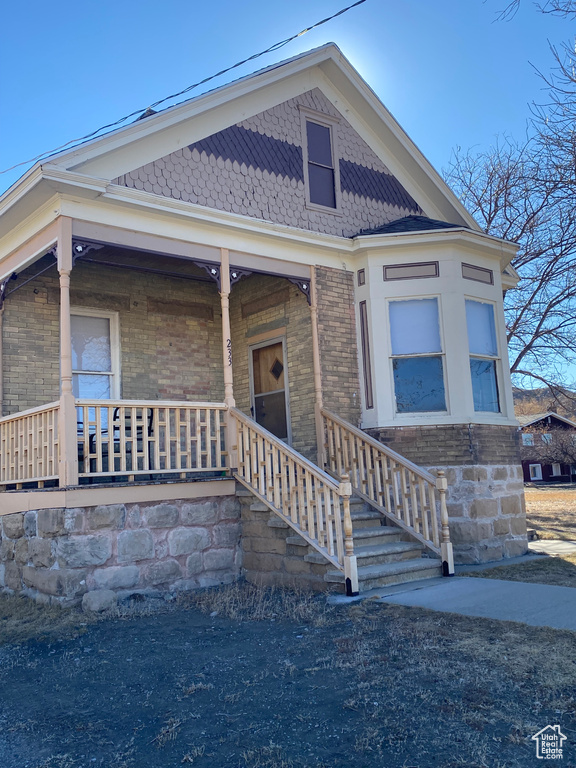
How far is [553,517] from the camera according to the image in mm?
16500

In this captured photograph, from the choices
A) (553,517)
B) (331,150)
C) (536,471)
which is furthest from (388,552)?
(536,471)

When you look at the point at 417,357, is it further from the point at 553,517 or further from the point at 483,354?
the point at 553,517

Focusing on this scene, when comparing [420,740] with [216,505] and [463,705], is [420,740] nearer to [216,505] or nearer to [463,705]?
[463,705]

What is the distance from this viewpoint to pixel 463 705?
408 centimetres

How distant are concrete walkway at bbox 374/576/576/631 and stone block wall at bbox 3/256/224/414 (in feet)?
16.9

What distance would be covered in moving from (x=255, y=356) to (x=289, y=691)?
7553mm

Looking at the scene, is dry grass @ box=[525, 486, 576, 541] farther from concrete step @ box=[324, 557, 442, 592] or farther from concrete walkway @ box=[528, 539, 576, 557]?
concrete step @ box=[324, 557, 442, 592]

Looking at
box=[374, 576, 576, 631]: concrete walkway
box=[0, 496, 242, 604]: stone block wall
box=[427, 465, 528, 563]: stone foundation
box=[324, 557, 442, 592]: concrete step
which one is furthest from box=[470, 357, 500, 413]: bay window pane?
box=[0, 496, 242, 604]: stone block wall

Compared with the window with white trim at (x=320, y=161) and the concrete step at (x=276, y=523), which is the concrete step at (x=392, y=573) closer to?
the concrete step at (x=276, y=523)

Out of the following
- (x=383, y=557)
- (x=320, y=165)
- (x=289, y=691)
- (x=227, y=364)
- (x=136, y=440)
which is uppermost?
(x=320, y=165)

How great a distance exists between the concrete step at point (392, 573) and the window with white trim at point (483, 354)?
298cm

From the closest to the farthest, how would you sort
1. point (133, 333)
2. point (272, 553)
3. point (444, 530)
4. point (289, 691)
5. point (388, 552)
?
point (289, 691) → point (388, 552) → point (444, 530) → point (272, 553) → point (133, 333)

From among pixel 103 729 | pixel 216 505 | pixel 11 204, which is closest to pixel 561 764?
pixel 103 729

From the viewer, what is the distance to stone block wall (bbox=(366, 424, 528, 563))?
9.57 m
